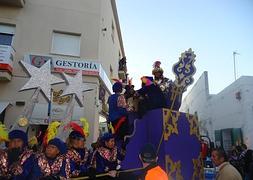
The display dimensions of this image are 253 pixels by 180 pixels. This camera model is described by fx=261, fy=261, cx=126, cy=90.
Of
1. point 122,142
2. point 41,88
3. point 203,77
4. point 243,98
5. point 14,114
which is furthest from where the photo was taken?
point 203,77

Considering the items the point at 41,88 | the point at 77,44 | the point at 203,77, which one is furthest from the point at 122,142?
the point at 203,77

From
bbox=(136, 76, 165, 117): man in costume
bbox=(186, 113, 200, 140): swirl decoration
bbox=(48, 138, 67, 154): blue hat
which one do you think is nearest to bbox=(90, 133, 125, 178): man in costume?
bbox=(48, 138, 67, 154): blue hat

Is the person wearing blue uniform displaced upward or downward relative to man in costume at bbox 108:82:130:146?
downward

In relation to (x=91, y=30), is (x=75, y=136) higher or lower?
lower

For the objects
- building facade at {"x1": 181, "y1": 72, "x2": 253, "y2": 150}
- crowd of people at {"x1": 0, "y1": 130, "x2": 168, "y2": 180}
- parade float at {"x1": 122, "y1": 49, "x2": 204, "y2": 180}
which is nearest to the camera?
crowd of people at {"x1": 0, "y1": 130, "x2": 168, "y2": 180}

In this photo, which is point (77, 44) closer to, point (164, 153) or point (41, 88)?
point (41, 88)

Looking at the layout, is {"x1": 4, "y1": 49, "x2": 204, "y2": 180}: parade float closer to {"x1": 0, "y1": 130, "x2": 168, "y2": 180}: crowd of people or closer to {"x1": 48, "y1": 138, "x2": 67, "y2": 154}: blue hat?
{"x1": 0, "y1": 130, "x2": 168, "y2": 180}: crowd of people

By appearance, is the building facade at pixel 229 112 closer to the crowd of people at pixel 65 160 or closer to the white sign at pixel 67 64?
the white sign at pixel 67 64

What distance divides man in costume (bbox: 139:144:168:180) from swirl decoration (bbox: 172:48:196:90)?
225cm

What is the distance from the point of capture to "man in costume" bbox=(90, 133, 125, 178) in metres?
4.33

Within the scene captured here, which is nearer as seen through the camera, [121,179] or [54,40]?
[121,179]

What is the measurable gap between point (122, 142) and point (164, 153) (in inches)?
35.5

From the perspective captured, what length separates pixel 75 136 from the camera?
465 cm

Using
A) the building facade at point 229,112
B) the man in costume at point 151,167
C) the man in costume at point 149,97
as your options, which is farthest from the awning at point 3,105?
the building facade at point 229,112
